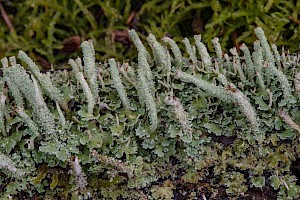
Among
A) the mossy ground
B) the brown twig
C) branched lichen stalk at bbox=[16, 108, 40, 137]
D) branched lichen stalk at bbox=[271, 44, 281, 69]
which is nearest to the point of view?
branched lichen stalk at bbox=[16, 108, 40, 137]

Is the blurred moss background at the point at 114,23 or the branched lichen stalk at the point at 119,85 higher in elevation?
the blurred moss background at the point at 114,23

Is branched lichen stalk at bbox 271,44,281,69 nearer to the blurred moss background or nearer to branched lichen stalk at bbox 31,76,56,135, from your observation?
the blurred moss background

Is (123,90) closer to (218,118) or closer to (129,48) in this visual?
(218,118)

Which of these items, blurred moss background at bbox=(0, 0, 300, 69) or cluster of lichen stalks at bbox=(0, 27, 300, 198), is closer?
cluster of lichen stalks at bbox=(0, 27, 300, 198)

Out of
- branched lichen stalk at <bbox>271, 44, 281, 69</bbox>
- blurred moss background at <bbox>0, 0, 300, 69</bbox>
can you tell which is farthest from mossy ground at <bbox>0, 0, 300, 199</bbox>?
branched lichen stalk at <bbox>271, 44, 281, 69</bbox>

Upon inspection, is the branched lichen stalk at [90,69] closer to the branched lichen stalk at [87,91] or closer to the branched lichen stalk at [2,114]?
the branched lichen stalk at [87,91]

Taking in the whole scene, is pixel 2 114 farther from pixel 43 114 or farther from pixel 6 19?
pixel 6 19

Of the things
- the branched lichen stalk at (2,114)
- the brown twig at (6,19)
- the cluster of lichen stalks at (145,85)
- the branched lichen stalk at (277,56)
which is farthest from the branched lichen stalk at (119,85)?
the brown twig at (6,19)
